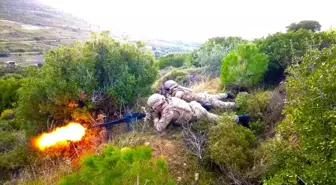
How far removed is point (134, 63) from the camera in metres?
9.94

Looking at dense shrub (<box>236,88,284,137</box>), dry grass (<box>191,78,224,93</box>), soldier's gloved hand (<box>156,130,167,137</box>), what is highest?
dense shrub (<box>236,88,284,137</box>)

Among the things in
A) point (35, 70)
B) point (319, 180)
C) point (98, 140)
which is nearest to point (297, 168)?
point (319, 180)

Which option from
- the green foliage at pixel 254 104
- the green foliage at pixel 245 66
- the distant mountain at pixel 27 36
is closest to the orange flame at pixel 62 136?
the green foliage at pixel 254 104

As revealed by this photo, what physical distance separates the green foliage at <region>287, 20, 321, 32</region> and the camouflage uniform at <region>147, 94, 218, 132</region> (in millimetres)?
11056

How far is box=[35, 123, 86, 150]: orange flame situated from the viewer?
26.9 ft

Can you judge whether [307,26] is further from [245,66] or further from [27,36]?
[27,36]

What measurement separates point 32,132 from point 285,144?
735 cm

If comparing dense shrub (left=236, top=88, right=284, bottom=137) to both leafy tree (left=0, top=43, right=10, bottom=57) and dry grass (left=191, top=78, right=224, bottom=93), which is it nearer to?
dry grass (left=191, top=78, right=224, bottom=93)

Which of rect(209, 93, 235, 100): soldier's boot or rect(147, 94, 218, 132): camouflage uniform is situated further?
rect(209, 93, 235, 100): soldier's boot

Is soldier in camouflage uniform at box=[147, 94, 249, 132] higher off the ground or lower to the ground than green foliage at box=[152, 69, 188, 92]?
higher

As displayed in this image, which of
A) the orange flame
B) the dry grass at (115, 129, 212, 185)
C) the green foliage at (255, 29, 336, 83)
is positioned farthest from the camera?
the green foliage at (255, 29, 336, 83)

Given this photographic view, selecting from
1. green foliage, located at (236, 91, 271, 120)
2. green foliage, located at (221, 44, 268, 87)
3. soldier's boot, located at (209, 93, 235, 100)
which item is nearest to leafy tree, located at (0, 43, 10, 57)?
green foliage, located at (221, 44, 268, 87)

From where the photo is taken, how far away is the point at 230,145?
5.97 metres

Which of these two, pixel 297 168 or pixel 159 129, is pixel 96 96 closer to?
pixel 159 129
